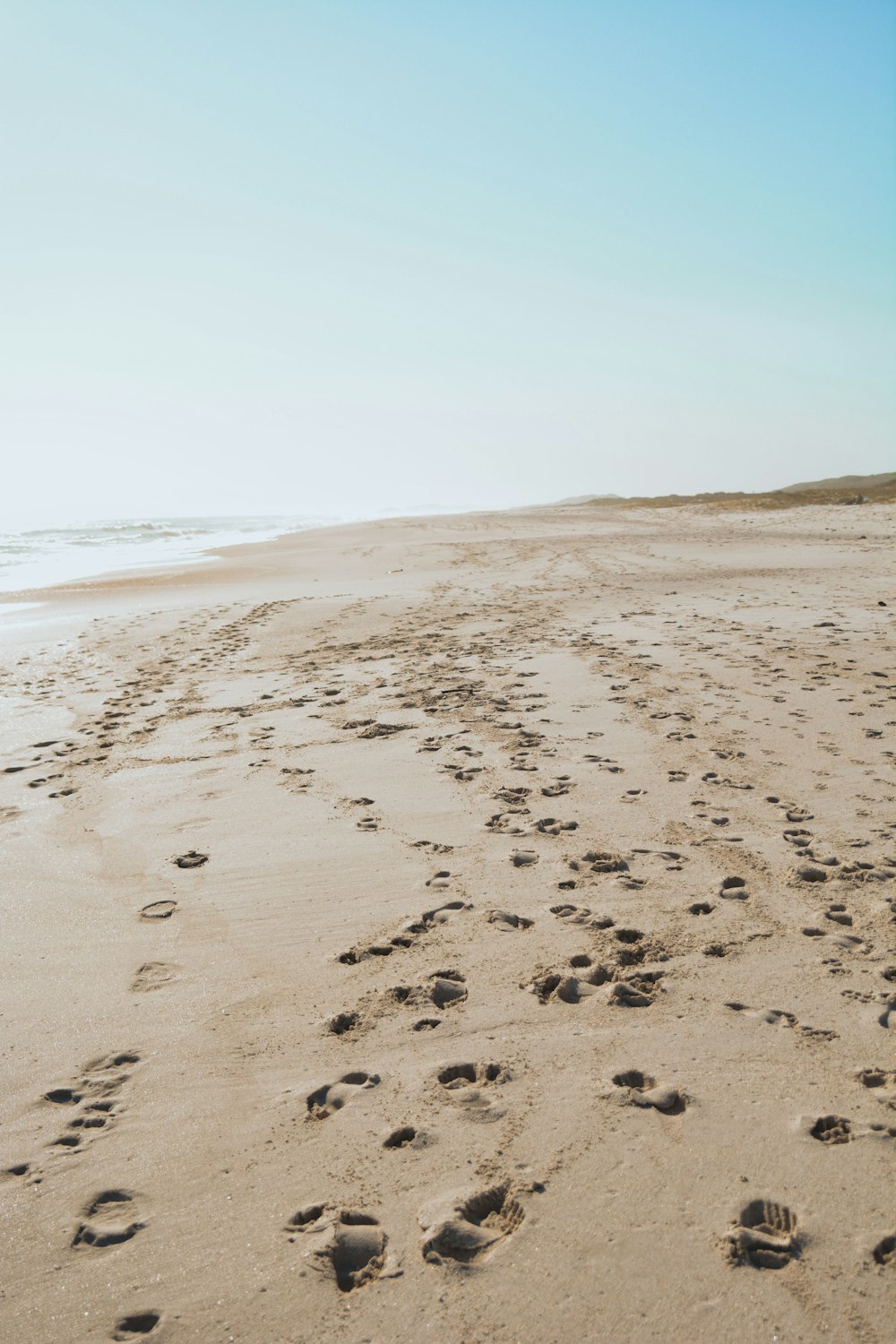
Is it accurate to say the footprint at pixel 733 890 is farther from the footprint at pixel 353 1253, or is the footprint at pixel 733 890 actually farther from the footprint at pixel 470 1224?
the footprint at pixel 353 1253

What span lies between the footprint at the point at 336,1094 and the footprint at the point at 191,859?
6.23ft

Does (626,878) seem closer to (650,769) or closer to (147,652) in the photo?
(650,769)

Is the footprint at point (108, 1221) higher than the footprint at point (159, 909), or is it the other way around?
the footprint at point (159, 909)

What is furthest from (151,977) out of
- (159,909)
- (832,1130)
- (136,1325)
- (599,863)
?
(832,1130)

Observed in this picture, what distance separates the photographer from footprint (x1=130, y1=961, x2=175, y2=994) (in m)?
3.28

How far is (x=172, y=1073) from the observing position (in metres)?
2.78

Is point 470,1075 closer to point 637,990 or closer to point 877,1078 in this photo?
point 637,990

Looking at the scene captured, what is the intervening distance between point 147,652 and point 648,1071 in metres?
9.11

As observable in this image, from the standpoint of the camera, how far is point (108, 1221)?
87.9 inches

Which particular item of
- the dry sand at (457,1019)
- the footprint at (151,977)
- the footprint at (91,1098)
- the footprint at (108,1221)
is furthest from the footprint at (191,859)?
the footprint at (108,1221)

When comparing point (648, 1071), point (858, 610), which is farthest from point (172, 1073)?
point (858, 610)

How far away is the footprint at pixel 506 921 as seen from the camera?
11.7 ft

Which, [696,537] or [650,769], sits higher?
[696,537]

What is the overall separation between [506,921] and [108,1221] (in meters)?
1.82
